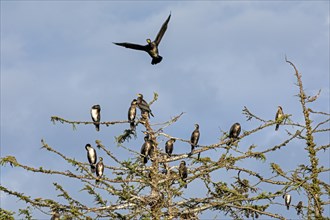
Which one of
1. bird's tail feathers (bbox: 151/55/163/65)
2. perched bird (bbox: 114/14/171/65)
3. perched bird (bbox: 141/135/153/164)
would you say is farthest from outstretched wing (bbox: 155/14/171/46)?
perched bird (bbox: 141/135/153/164)

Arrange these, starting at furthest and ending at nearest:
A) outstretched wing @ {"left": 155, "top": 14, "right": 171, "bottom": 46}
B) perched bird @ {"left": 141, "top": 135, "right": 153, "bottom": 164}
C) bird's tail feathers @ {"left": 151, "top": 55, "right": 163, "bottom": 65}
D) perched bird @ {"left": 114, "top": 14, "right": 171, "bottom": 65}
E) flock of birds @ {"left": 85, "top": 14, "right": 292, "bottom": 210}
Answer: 1. outstretched wing @ {"left": 155, "top": 14, "right": 171, "bottom": 46}
2. perched bird @ {"left": 114, "top": 14, "right": 171, "bottom": 65}
3. bird's tail feathers @ {"left": 151, "top": 55, "right": 163, "bottom": 65}
4. perched bird @ {"left": 141, "top": 135, "right": 153, "bottom": 164}
5. flock of birds @ {"left": 85, "top": 14, "right": 292, "bottom": 210}

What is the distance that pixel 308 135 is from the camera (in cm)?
2039

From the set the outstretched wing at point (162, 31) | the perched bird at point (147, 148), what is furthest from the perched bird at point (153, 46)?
the perched bird at point (147, 148)

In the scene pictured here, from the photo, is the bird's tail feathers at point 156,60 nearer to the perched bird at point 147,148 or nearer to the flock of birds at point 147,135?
the flock of birds at point 147,135

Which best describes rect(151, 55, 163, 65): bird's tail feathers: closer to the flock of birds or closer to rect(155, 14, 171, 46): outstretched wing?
the flock of birds

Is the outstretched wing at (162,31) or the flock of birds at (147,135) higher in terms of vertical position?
the outstretched wing at (162,31)

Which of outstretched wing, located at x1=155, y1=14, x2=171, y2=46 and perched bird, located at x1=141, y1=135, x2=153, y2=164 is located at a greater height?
outstretched wing, located at x1=155, y1=14, x2=171, y2=46

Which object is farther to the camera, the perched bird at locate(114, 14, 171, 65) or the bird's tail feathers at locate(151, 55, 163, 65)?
the perched bird at locate(114, 14, 171, 65)

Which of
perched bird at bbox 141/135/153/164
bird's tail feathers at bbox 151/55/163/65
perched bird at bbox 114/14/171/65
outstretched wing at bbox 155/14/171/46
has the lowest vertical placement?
perched bird at bbox 141/135/153/164

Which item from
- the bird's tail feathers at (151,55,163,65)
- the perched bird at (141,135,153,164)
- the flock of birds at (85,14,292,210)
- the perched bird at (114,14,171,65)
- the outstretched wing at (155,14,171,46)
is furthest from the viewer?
the outstretched wing at (155,14,171,46)

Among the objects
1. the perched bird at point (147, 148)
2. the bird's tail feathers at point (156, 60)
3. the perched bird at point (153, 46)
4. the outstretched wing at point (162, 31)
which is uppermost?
the outstretched wing at point (162, 31)

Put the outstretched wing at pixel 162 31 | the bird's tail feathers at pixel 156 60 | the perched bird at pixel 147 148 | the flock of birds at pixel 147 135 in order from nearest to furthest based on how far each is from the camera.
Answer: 1. the flock of birds at pixel 147 135
2. the perched bird at pixel 147 148
3. the bird's tail feathers at pixel 156 60
4. the outstretched wing at pixel 162 31

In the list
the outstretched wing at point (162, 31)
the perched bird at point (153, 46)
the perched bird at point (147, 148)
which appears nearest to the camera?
the perched bird at point (147, 148)

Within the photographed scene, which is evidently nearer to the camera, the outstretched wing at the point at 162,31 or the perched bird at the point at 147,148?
the perched bird at the point at 147,148
